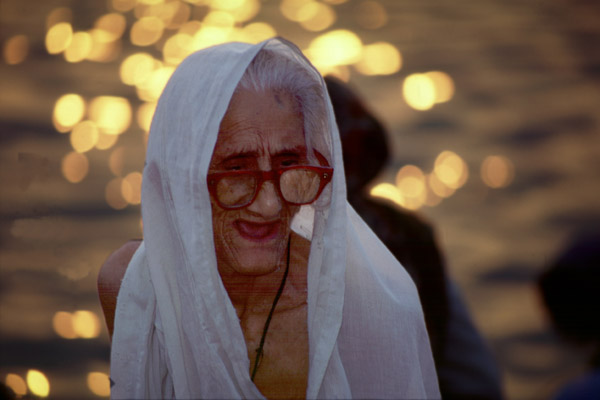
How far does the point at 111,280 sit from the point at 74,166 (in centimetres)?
201

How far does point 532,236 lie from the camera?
3.66m

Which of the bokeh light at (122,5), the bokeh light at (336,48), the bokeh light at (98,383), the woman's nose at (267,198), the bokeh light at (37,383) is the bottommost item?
the bokeh light at (98,383)

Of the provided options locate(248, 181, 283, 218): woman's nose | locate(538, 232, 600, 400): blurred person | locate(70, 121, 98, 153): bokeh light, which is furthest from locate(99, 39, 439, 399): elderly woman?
locate(70, 121, 98, 153): bokeh light

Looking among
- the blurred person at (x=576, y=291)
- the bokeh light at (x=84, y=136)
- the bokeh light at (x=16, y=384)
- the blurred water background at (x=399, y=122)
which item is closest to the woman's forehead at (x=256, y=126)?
the blurred person at (x=576, y=291)

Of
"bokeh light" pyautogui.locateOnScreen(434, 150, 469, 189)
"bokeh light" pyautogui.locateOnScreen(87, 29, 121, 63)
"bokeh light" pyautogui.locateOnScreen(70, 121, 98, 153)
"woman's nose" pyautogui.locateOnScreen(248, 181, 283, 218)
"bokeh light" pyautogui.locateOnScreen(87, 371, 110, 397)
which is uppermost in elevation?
"bokeh light" pyautogui.locateOnScreen(87, 29, 121, 63)

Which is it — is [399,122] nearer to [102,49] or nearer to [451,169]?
[451,169]

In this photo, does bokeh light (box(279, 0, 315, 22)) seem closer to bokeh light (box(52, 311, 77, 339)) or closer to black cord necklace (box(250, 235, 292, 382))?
bokeh light (box(52, 311, 77, 339))

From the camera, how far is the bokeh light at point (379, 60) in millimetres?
3867

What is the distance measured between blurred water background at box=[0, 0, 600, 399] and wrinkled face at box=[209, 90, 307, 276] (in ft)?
6.03

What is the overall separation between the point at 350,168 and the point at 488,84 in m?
1.86

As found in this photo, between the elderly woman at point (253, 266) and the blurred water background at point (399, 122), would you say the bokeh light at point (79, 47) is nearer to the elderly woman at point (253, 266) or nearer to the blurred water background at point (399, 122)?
the blurred water background at point (399, 122)

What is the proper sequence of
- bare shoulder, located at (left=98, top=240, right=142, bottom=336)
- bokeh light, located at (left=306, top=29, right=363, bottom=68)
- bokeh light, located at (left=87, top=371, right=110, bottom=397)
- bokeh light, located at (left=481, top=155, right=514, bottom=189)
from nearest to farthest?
1. bare shoulder, located at (left=98, top=240, right=142, bottom=336)
2. bokeh light, located at (left=87, top=371, right=110, bottom=397)
3. bokeh light, located at (left=306, top=29, right=363, bottom=68)
4. bokeh light, located at (left=481, top=155, right=514, bottom=189)

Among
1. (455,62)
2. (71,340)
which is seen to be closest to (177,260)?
(71,340)

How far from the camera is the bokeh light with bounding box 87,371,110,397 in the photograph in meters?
3.16
